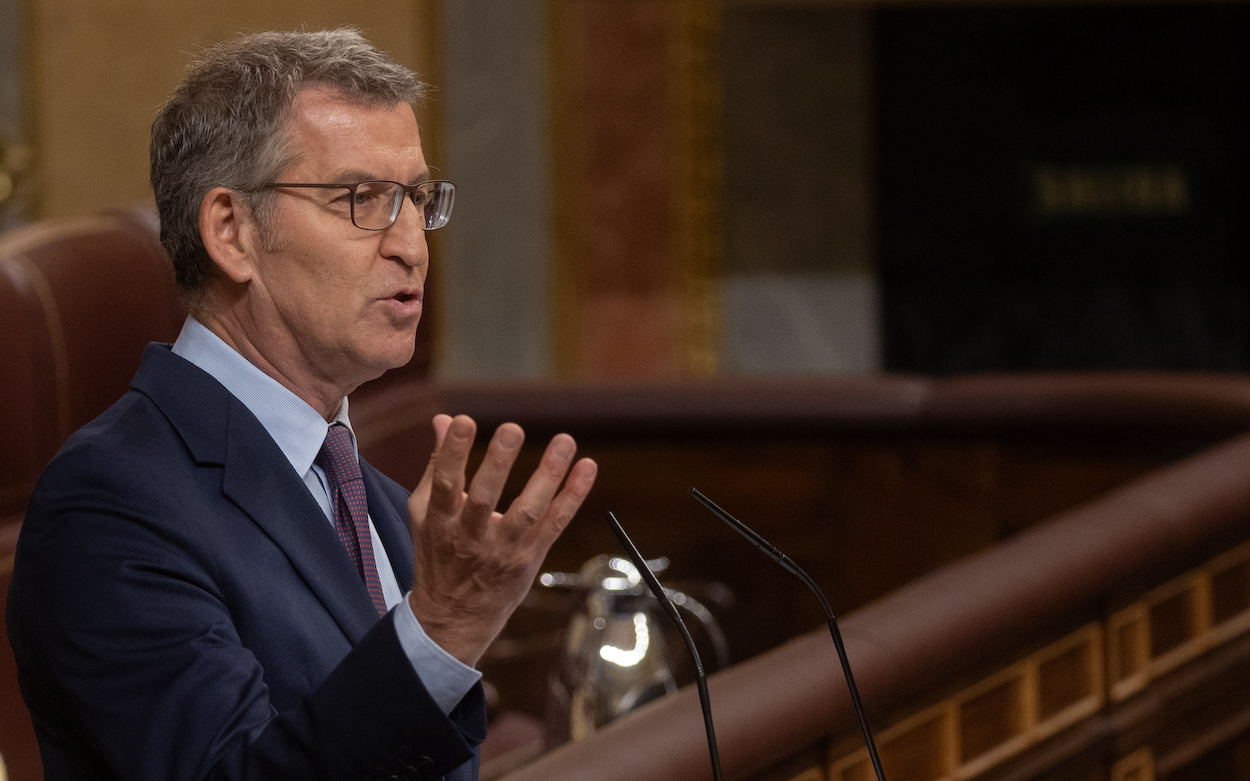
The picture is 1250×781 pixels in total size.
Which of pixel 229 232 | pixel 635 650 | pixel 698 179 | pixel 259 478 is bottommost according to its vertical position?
pixel 635 650

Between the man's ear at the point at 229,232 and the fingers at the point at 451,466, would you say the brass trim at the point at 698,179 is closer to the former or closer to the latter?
the man's ear at the point at 229,232

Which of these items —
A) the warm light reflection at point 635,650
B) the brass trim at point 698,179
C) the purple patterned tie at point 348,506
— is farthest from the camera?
the brass trim at point 698,179

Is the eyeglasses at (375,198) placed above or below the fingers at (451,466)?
above

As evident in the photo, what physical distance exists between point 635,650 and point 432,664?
130cm

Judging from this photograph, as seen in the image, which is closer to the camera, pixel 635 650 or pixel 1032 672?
pixel 1032 672

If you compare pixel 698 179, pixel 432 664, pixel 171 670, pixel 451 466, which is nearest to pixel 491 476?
pixel 451 466


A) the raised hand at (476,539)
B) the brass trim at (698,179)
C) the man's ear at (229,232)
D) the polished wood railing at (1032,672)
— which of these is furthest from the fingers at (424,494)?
the brass trim at (698,179)

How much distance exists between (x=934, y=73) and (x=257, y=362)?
4.48 m

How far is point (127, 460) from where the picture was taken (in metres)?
0.97

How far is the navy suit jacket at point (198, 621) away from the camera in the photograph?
877mm

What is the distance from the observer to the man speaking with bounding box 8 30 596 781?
2.88ft

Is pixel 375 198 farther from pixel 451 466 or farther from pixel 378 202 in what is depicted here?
pixel 451 466

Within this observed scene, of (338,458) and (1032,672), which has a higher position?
(338,458)

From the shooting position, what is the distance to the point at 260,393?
1081 millimetres
